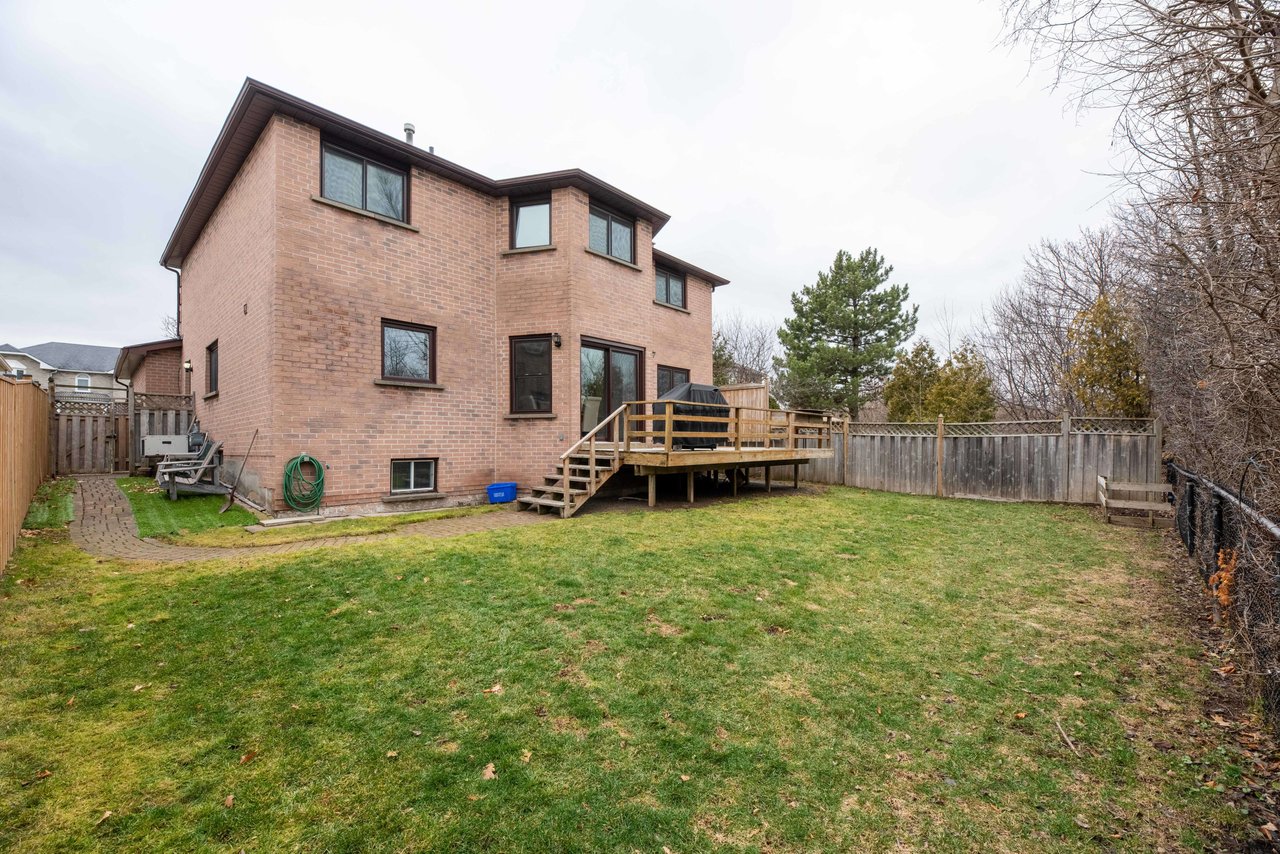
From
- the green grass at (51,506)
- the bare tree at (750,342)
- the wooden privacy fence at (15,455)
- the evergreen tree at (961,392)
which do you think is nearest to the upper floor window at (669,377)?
the evergreen tree at (961,392)

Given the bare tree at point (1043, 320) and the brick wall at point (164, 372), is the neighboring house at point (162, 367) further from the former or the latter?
the bare tree at point (1043, 320)

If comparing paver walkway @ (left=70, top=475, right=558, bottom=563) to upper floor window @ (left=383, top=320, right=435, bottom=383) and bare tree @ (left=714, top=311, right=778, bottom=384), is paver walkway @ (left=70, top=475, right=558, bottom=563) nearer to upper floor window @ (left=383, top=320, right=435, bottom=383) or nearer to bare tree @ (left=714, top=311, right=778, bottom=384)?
upper floor window @ (left=383, top=320, right=435, bottom=383)

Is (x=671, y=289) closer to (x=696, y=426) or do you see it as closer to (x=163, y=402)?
(x=696, y=426)

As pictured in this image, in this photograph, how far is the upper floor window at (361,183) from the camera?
8.61m

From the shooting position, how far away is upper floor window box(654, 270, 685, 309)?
46.3ft

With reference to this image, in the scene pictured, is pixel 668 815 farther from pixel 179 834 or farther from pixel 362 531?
pixel 362 531

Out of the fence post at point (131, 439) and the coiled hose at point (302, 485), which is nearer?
the coiled hose at point (302, 485)

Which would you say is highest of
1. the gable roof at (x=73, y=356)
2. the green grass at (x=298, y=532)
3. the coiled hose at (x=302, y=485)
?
the gable roof at (x=73, y=356)

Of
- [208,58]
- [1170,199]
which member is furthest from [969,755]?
[208,58]

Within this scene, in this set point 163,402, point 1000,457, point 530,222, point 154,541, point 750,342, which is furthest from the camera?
point 750,342

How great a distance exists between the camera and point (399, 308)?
30.2 feet

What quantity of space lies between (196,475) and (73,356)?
2170 inches

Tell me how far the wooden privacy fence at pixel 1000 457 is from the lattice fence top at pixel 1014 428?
0.8 inches

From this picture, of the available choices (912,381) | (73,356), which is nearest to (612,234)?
(912,381)
